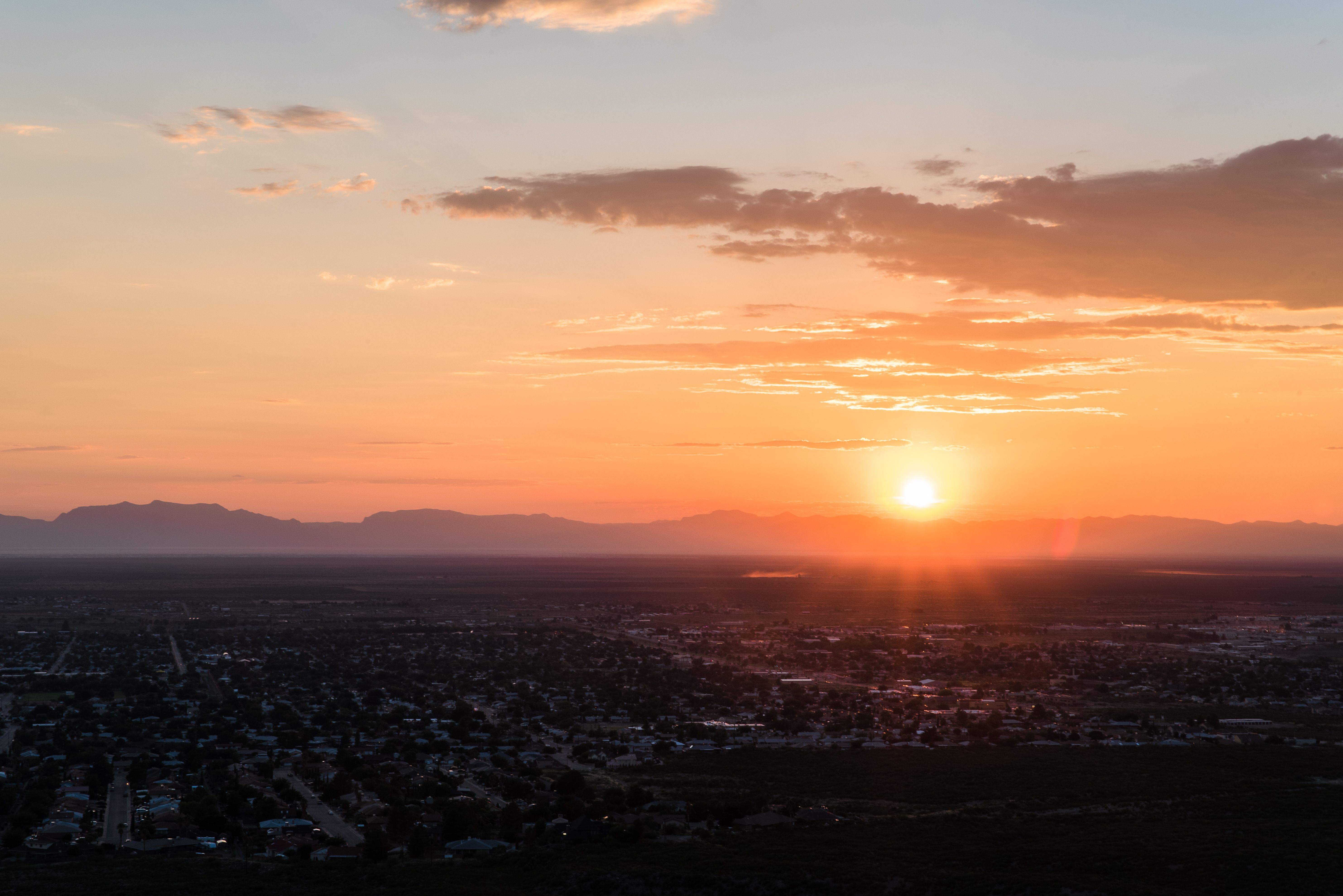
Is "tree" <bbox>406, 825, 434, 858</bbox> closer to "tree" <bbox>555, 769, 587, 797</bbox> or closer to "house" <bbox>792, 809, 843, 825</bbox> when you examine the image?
"tree" <bbox>555, 769, 587, 797</bbox>

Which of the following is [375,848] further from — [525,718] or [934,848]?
[525,718]

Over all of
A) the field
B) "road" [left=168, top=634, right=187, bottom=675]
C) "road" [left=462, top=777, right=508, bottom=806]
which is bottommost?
the field

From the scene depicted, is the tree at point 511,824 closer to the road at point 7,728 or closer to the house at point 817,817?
the house at point 817,817

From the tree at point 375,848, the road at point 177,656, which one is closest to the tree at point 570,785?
the tree at point 375,848

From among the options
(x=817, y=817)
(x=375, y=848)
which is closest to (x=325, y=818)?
(x=375, y=848)

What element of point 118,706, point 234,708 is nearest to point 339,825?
point 234,708

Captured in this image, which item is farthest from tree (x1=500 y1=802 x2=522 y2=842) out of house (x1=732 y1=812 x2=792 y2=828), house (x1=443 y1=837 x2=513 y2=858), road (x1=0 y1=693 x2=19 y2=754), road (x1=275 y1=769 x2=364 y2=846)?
road (x1=0 y1=693 x2=19 y2=754)
